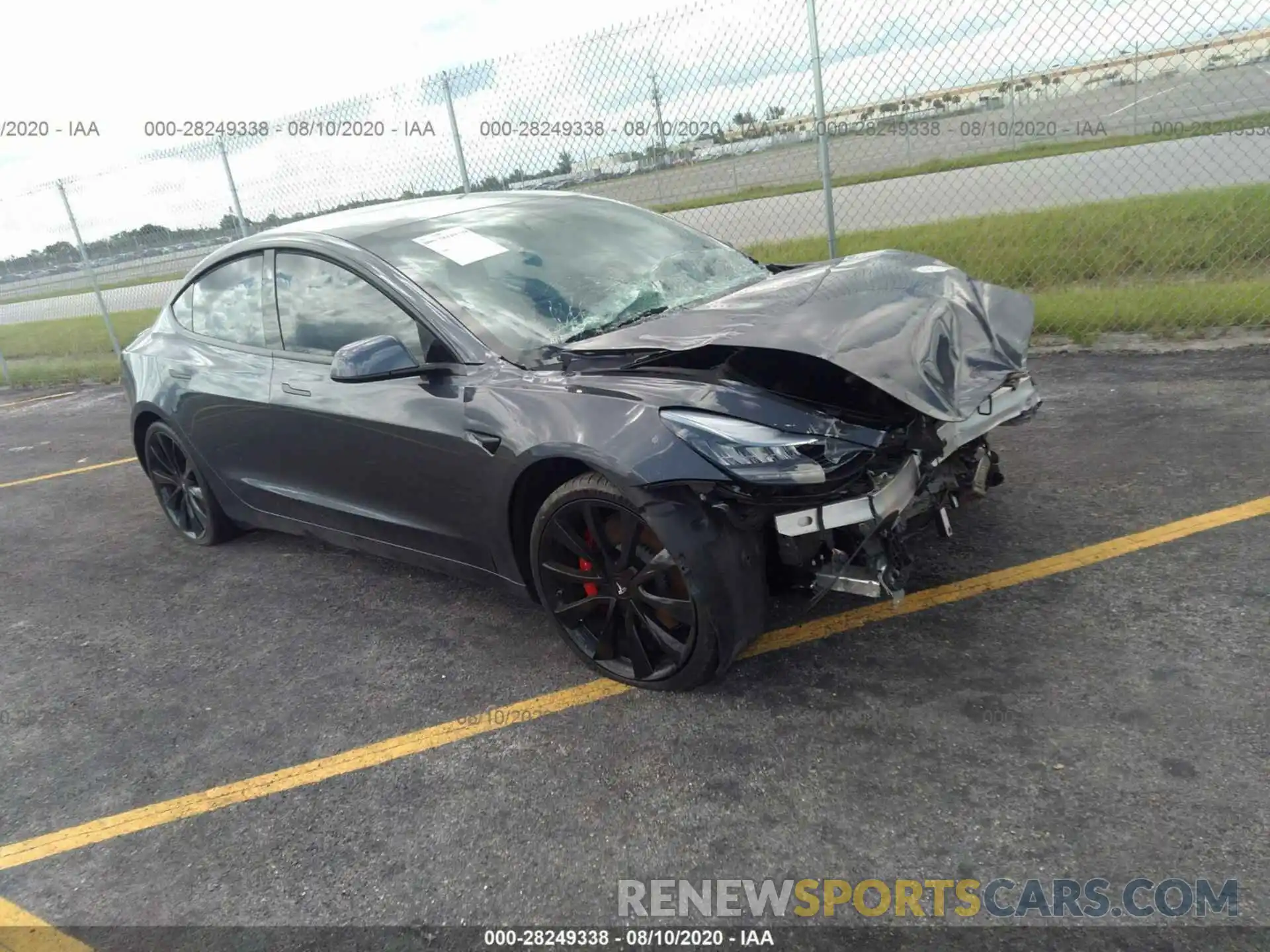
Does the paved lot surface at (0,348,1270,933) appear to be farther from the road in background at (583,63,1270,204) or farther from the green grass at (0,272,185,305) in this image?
the green grass at (0,272,185,305)

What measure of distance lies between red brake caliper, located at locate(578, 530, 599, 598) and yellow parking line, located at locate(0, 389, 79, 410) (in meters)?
11.1

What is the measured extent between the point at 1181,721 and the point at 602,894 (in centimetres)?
167

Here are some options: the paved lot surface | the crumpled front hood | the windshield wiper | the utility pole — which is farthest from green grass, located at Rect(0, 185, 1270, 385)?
the windshield wiper

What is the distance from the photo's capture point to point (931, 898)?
2.14 metres

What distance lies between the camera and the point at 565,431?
9.61 ft

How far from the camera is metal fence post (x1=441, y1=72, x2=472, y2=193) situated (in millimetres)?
7828

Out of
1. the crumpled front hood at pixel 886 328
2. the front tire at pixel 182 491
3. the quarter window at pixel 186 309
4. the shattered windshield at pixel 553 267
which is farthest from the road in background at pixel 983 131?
the front tire at pixel 182 491

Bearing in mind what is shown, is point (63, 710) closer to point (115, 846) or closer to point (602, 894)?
point (115, 846)

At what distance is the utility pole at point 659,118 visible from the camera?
6.75 m

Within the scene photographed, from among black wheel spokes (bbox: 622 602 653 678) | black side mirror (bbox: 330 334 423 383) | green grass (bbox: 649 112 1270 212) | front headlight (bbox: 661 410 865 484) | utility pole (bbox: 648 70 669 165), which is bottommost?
black wheel spokes (bbox: 622 602 653 678)

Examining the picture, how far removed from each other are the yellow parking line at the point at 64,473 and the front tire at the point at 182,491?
2510 millimetres

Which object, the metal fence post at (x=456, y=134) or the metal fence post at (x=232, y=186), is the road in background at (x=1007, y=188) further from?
the metal fence post at (x=232, y=186)

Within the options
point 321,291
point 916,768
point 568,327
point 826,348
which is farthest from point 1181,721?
point 321,291

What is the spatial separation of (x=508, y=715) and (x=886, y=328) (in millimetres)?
1800
